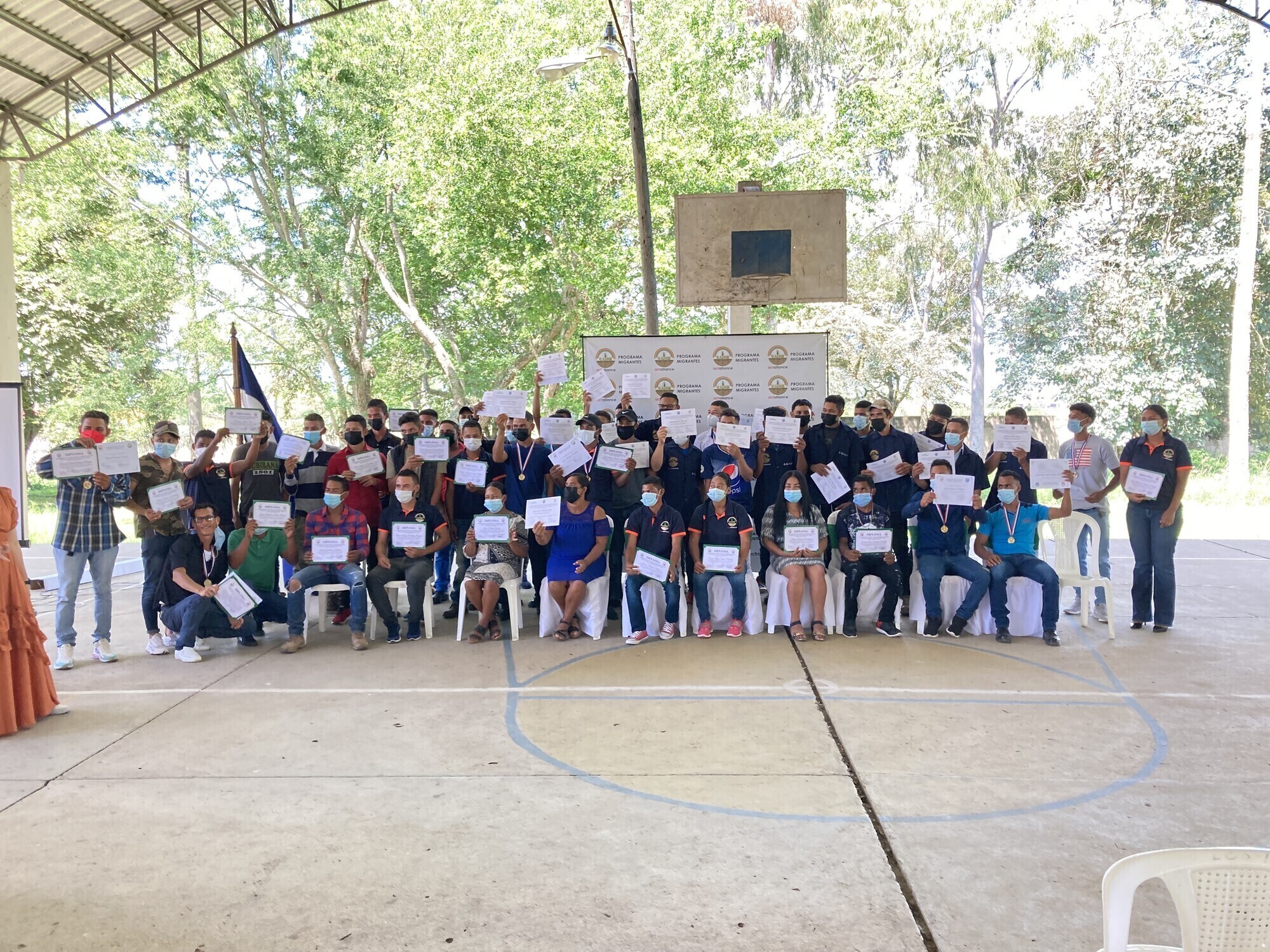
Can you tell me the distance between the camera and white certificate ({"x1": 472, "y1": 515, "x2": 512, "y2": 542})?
747 cm

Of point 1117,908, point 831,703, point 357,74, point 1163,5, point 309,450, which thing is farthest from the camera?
point 1163,5

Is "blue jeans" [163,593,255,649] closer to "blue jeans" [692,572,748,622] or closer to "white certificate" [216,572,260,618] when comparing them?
"white certificate" [216,572,260,618]

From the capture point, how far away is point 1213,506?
19141 mm

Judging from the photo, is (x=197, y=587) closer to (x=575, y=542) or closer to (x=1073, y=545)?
(x=575, y=542)

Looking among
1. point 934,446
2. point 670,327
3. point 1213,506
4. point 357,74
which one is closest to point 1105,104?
point 1213,506

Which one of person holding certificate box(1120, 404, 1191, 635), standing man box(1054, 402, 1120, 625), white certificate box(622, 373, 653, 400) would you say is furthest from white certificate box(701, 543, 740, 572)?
person holding certificate box(1120, 404, 1191, 635)

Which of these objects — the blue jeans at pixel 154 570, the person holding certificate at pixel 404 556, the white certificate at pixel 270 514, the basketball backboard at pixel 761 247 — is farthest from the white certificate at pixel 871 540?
the blue jeans at pixel 154 570

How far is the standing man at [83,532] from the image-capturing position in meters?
6.59

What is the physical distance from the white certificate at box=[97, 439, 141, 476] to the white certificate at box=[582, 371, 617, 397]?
3.99m

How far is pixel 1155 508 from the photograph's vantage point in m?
7.41

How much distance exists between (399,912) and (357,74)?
20128 mm

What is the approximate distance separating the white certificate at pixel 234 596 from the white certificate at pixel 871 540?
477 centimetres

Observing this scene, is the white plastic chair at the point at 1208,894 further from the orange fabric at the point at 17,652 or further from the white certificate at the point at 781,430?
the white certificate at the point at 781,430

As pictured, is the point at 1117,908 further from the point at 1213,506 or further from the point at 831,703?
the point at 1213,506
